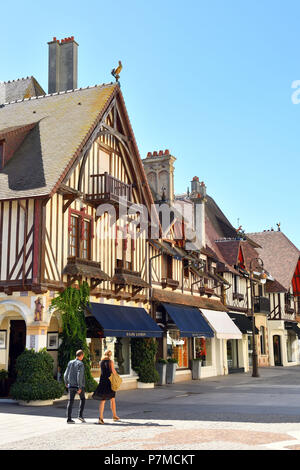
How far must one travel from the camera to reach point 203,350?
29.3 meters

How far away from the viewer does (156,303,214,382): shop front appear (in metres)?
23.8

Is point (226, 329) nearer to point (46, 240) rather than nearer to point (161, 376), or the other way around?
point (161, 376)

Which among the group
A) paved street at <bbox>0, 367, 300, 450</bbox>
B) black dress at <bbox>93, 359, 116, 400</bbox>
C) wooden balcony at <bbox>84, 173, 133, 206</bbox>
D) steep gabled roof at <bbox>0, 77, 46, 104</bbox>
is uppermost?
steep gabled roof at <bbox>0, 77, 46, 104</bbox>

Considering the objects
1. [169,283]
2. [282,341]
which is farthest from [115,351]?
[282,341]

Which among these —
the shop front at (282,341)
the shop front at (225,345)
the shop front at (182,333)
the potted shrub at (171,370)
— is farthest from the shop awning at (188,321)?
the shop front at (282,341)

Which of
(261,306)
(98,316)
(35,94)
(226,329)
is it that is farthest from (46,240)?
(261,306)

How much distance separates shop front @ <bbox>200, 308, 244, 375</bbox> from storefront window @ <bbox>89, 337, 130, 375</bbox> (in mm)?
6727

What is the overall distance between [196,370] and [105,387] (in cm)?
1542

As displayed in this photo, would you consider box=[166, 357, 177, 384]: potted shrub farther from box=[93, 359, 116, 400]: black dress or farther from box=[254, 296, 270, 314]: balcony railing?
box=[254, 296, 270, 314]: balcony railing

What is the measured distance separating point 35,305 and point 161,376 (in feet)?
28.7

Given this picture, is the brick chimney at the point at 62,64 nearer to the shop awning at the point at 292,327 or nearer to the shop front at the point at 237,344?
the shop front at the point at 237,344

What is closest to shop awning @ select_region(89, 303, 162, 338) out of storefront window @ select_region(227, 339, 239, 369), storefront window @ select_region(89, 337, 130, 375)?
storefront window @ select_region(89, 337, 130, 375)

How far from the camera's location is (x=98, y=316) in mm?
17984
